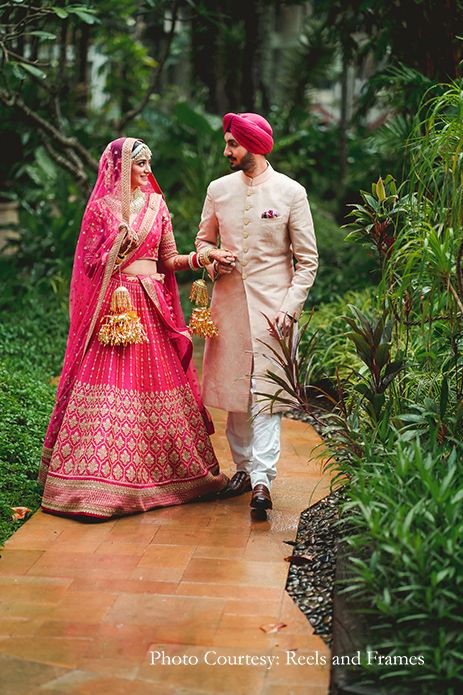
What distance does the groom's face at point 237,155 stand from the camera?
4.62m

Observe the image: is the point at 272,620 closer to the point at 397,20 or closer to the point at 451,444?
the point at 451,444

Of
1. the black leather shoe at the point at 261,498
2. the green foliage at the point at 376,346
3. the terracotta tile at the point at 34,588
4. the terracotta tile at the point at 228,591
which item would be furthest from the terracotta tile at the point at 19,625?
the green foliage at the point at 376,346

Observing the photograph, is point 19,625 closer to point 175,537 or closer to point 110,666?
point 110,666

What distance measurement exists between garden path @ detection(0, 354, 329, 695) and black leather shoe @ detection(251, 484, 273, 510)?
8 cm

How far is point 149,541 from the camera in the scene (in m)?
4.23

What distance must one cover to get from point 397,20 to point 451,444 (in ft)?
17.8

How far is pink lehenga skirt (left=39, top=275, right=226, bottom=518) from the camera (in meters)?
4.53

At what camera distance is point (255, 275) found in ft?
15.4

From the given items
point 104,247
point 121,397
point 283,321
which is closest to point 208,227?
point 104,247

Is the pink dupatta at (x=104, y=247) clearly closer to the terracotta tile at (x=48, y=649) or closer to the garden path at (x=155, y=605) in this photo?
the garden path at (x=155, y=605)

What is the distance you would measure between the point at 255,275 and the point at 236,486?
1084 millimetres

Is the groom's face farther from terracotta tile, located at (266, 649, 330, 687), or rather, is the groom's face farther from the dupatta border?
terracotta tile, located at (266, 649, 330, 687)

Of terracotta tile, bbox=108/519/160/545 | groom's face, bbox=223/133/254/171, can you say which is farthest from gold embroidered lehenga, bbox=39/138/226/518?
groom's face, bbox=223/133/254/171

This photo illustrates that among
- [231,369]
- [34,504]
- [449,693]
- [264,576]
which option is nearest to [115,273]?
[231,369]
